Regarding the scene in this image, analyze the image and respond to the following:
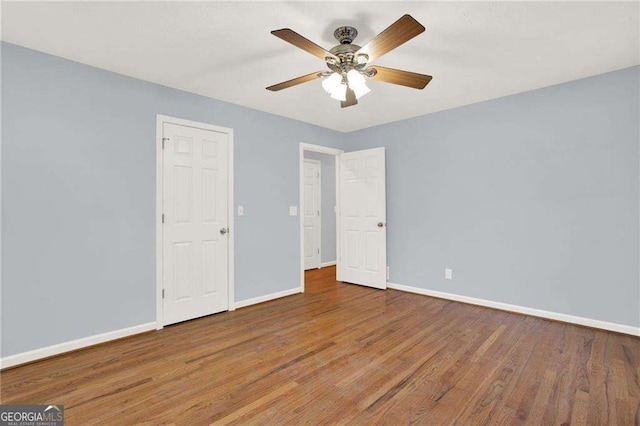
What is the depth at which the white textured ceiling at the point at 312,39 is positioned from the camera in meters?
2.01

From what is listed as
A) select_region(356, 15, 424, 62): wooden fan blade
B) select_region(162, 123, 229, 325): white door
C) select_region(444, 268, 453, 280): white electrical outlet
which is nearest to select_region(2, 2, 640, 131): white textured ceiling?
select_region(356, 15, 424, 62): wooden fan blade

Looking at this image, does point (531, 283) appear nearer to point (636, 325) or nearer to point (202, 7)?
point (636, 325)

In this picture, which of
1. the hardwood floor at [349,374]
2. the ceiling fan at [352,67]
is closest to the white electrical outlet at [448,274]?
the hardwood floor at [349,374]

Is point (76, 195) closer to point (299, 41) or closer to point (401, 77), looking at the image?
point (299, 41)

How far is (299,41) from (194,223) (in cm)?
233

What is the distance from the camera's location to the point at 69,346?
2623 mm

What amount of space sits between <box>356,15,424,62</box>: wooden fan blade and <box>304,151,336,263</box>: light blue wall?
169 inches

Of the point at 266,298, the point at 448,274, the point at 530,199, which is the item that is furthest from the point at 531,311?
the point at 266,298

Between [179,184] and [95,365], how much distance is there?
1.77 metres

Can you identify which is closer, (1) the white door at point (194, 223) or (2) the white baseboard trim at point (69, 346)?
(2) the white baseboard trim at point (69, 346)

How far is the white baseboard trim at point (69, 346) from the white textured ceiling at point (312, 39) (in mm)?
2440

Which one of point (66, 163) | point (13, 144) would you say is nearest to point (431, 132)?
point (66, 163)

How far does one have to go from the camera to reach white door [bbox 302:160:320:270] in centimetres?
611

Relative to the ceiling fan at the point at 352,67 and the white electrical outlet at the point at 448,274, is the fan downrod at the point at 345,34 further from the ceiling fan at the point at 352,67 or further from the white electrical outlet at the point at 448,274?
the white electrical outlet at the point at 448,274
